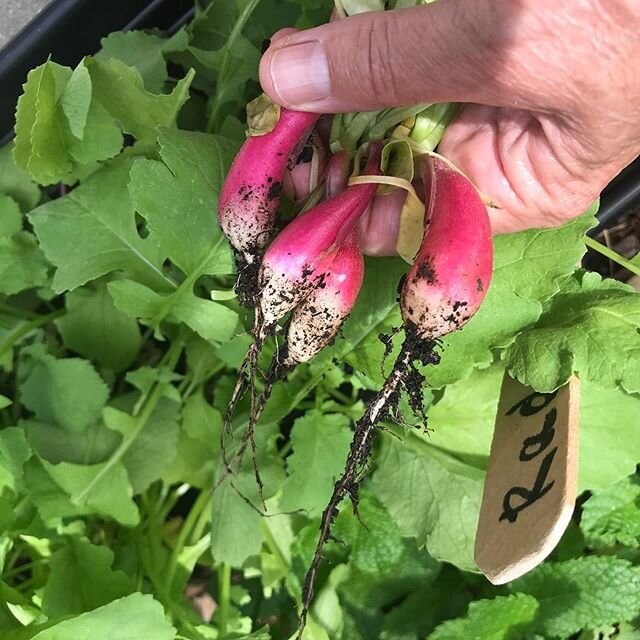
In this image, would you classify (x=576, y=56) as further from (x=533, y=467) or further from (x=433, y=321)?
(x=533, y=467)

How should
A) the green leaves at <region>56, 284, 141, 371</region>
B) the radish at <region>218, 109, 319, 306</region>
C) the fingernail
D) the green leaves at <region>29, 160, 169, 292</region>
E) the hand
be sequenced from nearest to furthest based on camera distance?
the hand < the fingernail < the radish at <region>218, 109, 319, 306</region> < the green leaves at <region>29, 160, 169, 292</region> < the green leaves at <region>56, 284, 141, 371</region>

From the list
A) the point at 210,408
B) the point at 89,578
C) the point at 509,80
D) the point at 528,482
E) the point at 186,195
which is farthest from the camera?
the point at 210,408

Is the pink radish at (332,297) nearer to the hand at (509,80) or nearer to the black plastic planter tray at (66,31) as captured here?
the hand at (509,80)

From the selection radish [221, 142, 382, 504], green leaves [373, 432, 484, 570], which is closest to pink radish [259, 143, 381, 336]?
radish [221, 142, 382, 504]

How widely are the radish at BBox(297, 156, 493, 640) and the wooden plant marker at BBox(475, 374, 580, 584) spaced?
0.43 feet

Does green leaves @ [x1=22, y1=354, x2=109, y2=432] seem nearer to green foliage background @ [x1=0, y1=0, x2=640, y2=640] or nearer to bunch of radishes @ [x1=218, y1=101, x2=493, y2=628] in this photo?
green foliage background @ [x1=0, y1=0, x2=640, y2=640]

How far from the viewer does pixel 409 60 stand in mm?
630

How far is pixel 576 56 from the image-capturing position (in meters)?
0.60

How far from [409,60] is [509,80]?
0.09 meters

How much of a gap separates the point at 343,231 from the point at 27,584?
78 cm

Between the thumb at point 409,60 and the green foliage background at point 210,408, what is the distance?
0.21 m

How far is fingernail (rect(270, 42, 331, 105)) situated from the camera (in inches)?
27.1

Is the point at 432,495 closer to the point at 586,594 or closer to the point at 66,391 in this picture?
the point at 586,594

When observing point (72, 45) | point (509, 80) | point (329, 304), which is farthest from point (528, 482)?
point (72, 45)
